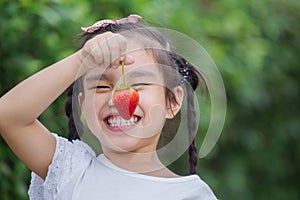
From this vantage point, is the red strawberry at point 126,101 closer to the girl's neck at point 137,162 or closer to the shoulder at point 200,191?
the girl's neck at point 137,162

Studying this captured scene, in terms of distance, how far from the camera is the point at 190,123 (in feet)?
10.2

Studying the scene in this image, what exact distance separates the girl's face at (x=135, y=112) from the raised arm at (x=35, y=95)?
0.24 ft

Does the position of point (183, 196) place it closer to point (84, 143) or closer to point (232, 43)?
point (84, 143)

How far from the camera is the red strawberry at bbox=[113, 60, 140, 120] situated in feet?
9.23

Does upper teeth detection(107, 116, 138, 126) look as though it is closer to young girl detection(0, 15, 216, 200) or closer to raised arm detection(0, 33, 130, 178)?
young girl detection(0, 15, 216, 200)

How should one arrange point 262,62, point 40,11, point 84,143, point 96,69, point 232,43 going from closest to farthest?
point 96,69
point 84,143
point 40,11
point 232,43
point 262,62

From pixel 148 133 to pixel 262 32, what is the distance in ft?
13.2

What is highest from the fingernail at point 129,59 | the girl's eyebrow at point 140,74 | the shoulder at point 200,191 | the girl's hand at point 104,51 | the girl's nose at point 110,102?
the girl's hand at point 104,51

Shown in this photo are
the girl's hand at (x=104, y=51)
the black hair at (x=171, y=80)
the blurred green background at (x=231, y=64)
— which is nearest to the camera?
the girl's hand at (x=104, y=51)

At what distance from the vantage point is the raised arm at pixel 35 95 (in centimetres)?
280

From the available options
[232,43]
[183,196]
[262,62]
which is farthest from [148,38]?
[262,62]

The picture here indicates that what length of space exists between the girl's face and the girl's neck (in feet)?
0.08

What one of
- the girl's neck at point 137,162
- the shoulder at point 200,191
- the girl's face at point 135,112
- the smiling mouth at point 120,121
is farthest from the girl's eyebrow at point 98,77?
the shoulder at point 200,191

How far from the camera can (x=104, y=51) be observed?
2.78 m
